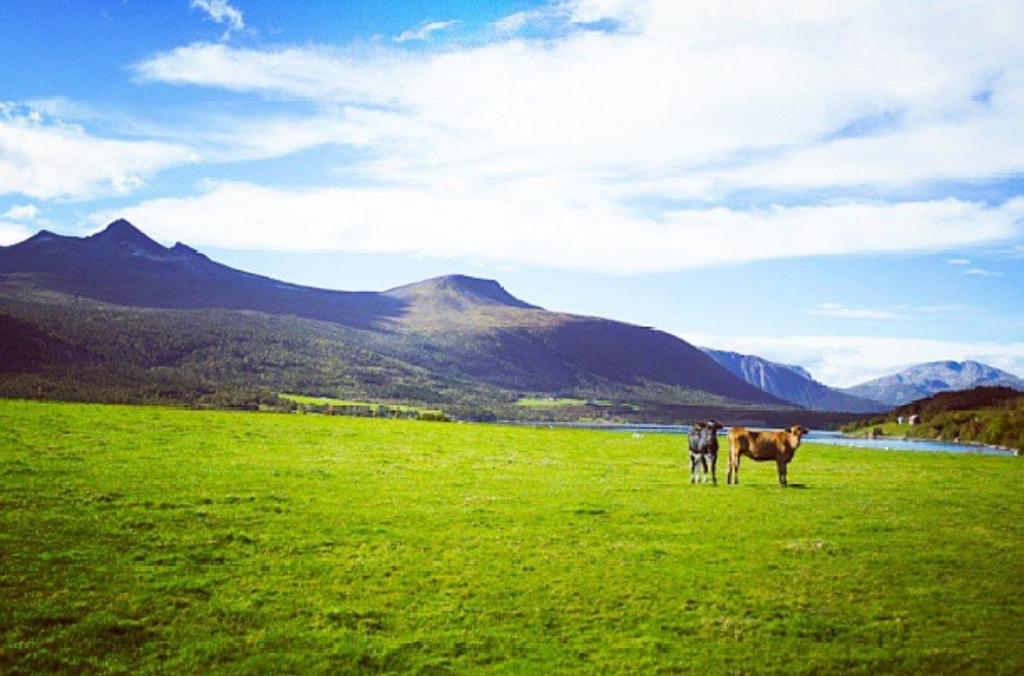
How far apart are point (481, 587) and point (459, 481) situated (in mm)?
14331

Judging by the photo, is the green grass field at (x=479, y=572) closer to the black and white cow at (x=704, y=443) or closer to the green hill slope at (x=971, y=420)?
the black and white cow at (x=704, y=443)

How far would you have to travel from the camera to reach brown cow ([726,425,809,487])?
32.9m

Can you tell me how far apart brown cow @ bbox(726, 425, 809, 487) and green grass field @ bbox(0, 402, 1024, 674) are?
1731 mm

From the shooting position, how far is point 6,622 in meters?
13.0

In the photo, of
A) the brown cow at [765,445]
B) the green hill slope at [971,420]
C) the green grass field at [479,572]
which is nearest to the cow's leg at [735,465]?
the brown cow at [765,445]

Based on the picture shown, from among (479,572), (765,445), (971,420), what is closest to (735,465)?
(765,445)

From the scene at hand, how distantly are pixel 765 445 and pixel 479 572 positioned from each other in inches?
787

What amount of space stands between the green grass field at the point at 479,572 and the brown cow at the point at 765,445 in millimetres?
1731

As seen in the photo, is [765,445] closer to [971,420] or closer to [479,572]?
[479,572]

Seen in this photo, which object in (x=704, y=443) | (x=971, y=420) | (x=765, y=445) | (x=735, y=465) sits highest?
(x=971, y=420)

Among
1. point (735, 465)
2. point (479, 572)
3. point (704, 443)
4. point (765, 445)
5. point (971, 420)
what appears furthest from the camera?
point (971, 420)

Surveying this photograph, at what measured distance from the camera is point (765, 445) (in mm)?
33281

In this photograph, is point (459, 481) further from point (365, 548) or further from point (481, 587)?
point (481, 587)

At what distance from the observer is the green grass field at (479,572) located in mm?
13188
